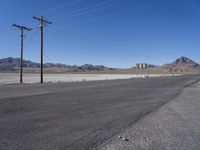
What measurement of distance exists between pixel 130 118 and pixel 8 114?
13.7 feet

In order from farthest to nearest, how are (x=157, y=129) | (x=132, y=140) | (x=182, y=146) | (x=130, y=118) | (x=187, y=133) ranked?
(x=130, y=118) < (x=157, y=129) < (x=187, y=133) < (x=132, y=140) < (x=182, y=146)

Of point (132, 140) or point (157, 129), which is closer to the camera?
point (132, 140)

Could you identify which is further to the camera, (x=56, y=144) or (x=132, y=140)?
(x=132, y=140)

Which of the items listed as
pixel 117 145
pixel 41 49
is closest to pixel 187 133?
pixel 117 145

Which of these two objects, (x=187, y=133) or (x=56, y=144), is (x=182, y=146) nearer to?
(x=187, y=133)

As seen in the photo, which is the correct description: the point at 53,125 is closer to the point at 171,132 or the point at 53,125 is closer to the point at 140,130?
the point at 140,130

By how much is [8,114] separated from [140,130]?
4.76 meters

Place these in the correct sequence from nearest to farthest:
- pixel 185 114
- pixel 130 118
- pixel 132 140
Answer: pixel 132 140 < pixel 130 118 < pixel 185 114

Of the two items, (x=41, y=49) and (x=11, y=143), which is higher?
(x=41, y=49)

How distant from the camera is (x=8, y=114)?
9164mm

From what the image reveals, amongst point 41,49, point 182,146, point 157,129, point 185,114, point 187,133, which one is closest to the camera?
point 182,146

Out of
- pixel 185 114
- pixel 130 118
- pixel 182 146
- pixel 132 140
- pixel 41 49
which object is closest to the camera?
pixel 182 146

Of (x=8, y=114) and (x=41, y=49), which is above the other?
(x=41, y=49)

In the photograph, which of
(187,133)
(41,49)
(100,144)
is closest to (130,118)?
(187,133)
